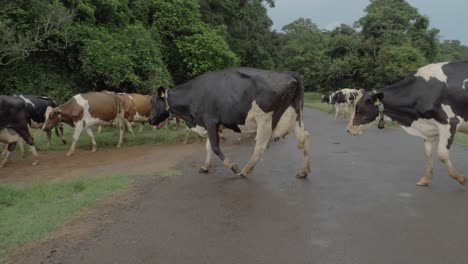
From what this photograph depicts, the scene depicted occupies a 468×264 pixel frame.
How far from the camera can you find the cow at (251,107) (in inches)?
301

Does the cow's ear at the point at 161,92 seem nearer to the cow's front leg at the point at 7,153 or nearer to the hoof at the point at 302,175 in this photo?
the hoof at the point at 302,175

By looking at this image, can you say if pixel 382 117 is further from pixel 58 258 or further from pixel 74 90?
pixel 74 90

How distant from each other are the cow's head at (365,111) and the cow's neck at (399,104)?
0.16 metres

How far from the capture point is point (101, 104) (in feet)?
41.9

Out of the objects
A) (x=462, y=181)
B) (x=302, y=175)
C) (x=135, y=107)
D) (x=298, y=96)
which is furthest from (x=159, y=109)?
(x=462, y=181)

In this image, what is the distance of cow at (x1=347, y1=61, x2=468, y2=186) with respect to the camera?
6828 mm

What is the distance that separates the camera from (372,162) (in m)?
9.31

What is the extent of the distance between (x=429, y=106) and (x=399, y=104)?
578mm

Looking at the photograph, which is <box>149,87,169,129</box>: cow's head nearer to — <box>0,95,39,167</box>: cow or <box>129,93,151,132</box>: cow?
<box>0,95,39,167</box>: cow

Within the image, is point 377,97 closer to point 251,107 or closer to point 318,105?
point 251,107

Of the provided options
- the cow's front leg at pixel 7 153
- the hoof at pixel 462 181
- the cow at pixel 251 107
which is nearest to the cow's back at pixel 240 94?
the cow at pixel 251 107

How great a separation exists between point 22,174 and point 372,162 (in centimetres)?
776

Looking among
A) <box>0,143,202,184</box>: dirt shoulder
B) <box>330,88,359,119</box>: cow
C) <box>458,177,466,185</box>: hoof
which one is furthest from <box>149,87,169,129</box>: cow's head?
<box>330,88,359,119</box>: cow

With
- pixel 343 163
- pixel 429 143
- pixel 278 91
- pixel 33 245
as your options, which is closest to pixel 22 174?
pixel 33 245
